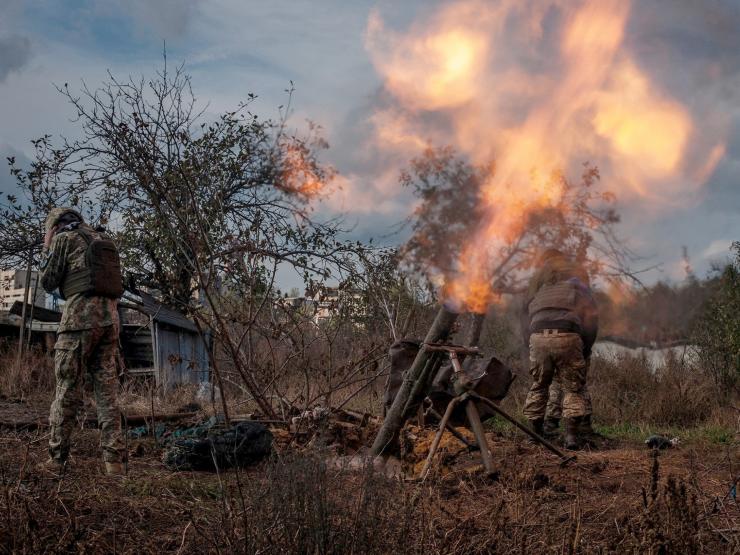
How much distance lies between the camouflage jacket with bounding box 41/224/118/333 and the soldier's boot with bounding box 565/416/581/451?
4691mm

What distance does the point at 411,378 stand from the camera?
583 centimetres

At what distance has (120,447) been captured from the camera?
248 inches

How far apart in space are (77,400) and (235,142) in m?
9.27

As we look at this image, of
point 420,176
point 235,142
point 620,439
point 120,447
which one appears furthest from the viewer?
point 235,142

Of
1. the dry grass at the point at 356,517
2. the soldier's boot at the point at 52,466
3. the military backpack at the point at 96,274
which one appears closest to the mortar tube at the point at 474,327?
the military backpack at the point at 96,274

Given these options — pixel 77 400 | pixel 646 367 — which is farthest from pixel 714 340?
pixel 77 400

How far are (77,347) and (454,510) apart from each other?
359 cm

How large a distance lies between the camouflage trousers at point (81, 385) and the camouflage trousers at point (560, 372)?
423 centimetres

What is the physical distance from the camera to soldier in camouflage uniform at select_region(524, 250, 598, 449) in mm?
7973

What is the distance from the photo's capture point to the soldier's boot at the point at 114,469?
6.16 meters

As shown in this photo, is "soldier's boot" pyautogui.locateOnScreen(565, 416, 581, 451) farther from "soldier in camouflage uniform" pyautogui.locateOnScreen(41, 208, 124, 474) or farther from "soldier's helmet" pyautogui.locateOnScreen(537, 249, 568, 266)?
"soldier in camouflage uniform" pyautogui.locateOnScreen(41, 208, 124, 474)

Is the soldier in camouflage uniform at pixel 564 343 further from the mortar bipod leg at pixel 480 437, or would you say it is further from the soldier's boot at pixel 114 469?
the soldier's boot at pixel 114 469

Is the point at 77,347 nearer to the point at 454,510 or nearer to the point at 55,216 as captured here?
the point at 55,216

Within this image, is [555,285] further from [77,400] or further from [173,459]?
[77,400]
